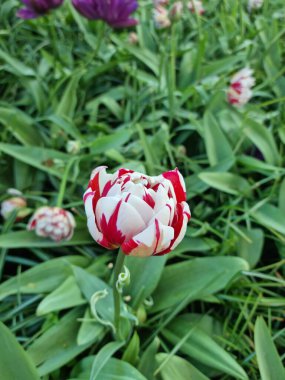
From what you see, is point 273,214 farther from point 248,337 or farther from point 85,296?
point 85,296

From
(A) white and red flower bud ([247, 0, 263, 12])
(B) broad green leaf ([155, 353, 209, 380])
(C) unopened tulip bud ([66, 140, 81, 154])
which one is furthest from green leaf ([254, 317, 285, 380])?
(A) white and red flower bud ([247, 0, 263, 12])

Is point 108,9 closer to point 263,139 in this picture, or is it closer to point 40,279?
point 263,139

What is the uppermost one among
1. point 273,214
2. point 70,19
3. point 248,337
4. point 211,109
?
point 70,19

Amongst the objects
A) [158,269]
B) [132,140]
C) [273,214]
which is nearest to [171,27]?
→ [132,140]

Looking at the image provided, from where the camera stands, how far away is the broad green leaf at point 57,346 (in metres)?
0.91

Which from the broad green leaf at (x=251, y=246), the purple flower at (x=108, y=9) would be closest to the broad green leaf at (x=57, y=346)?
the broad green leaf at (x=251, y=246)

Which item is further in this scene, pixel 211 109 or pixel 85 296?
pixel 211 109

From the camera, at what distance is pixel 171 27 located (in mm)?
1753

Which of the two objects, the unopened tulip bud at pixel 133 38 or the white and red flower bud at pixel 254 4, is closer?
the unopened tulip bud at pixel 133 38

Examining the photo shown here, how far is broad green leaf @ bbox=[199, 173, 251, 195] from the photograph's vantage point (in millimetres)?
1249

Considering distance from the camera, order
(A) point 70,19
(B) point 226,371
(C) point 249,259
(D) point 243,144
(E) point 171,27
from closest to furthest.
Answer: (B) point 226,371, (C) point 249,259, (D) point 243,144, (E) point 171,27, (A) point 70,19

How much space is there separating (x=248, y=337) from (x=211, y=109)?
29.8 inches

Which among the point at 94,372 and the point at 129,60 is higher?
the point at 129,60

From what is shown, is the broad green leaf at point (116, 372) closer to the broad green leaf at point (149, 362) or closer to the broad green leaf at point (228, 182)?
the broad green leaf at point (149, 362)
